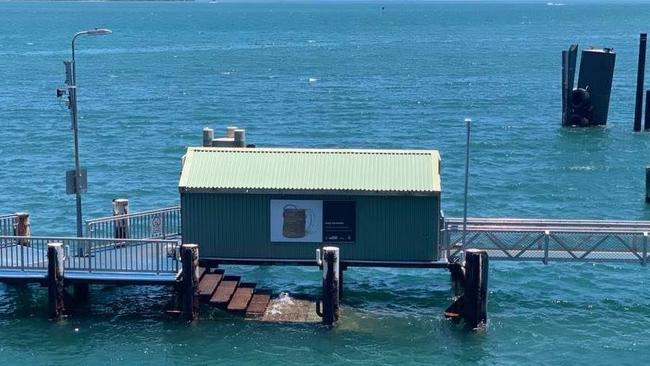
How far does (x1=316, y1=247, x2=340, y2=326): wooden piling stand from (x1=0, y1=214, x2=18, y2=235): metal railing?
9.76 m

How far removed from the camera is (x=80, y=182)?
1246 inches

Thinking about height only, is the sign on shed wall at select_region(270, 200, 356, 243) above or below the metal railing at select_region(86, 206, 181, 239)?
above

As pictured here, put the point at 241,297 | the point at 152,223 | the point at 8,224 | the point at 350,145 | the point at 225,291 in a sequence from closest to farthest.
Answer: the point at 225,291, the point at 241,297, the point at 152,223, the point at 8,224, the point at 350,145

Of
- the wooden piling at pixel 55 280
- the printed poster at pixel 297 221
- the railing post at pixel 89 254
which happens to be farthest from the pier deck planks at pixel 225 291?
the wooden piling at pixel 55 280

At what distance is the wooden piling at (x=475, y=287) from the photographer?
28750 mm

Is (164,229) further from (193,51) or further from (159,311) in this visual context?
(193,51)

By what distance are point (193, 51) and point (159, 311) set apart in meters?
115

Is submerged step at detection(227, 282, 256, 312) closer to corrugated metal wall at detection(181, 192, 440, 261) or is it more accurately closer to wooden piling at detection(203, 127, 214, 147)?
corrugated metal wall at detection(181, 192, 440, 261)

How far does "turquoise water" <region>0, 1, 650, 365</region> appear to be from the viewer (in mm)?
28844

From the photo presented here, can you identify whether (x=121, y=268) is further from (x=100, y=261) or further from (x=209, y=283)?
(x=209, y=283)

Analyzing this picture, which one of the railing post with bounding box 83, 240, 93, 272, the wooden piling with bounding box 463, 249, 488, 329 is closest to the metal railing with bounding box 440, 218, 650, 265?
the wooden piling with bounding box 463, 249, 488, 329

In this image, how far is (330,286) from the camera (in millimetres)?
28875

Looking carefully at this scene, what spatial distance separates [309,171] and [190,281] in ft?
14.4

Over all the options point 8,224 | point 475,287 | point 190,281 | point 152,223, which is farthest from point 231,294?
point 8,224
